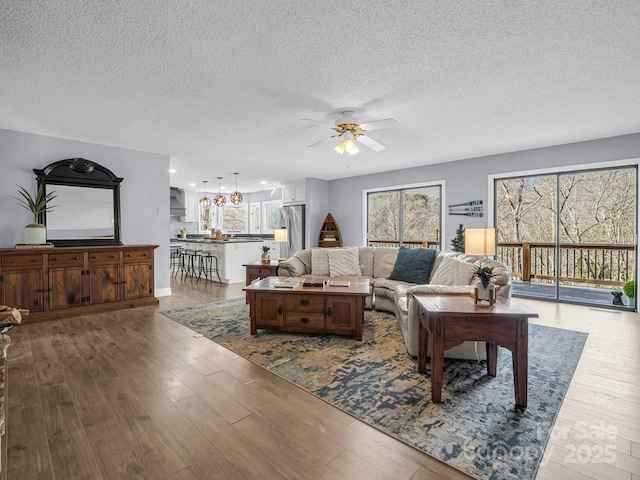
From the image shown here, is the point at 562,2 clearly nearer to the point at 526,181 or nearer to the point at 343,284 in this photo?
the point at 343,284

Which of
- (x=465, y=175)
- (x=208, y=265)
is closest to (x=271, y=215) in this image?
(x=208, y=265)

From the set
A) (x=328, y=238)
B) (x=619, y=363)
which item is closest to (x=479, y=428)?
(x=619, y=363)

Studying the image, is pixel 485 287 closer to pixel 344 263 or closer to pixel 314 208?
pixel 344 263

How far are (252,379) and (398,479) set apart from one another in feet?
4.48

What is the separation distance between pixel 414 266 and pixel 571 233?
3529 mm

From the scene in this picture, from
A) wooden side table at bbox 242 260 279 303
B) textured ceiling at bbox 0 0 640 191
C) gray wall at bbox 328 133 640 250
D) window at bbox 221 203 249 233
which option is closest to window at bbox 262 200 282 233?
window at bbox 221 203 249 233

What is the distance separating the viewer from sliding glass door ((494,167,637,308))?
209 inches

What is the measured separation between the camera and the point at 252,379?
256cm

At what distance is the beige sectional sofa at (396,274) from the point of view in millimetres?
2838

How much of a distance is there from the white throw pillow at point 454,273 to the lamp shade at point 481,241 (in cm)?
20

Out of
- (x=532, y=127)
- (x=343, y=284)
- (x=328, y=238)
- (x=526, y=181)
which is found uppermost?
(x=532, y=127)

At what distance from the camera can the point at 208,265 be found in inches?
315

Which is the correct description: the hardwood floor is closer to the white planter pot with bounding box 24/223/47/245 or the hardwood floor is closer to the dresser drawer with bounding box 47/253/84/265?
the dresser drawer with bounding box 47/253/84/265

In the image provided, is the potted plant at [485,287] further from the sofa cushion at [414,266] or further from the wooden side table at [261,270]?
the wooden side table at [261,270]
